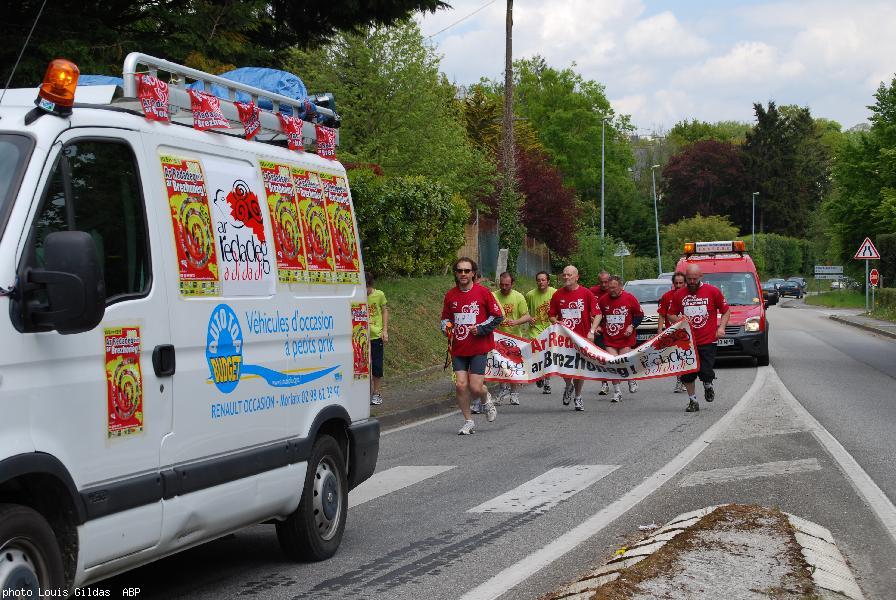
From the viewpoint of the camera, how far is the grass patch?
235 ft

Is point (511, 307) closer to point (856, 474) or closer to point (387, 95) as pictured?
point (856, 474)

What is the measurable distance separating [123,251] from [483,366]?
895 centimetres

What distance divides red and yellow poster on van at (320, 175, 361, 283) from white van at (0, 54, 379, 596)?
28mm

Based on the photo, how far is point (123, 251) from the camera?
5680mm

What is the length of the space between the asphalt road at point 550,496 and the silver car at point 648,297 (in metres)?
7.79

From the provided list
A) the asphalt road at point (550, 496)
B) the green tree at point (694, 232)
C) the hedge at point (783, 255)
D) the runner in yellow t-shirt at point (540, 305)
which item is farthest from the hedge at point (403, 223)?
the hedge at point (783, 255)

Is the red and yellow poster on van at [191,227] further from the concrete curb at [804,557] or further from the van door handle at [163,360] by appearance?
the concrete curb at [804,557]

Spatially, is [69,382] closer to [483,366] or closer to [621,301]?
[483,366]

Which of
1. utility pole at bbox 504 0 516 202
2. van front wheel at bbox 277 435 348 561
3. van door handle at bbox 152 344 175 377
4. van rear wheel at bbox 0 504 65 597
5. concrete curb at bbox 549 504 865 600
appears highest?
utility pole at bbox 504 0 516 202

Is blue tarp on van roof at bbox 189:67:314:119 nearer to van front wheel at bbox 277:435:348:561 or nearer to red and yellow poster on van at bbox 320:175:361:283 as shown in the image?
red and yellow poster on van at bbox 320:175:361:283

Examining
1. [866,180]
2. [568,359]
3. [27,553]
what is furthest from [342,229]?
[866,180]

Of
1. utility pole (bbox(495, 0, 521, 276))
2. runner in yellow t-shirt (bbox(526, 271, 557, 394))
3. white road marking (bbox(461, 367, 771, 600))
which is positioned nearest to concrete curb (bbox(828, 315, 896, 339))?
utility pole (bbox(495, 0, 521, 276))

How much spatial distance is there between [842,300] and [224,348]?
237 feet

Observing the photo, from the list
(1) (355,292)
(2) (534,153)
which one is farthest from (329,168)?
(2) (534,153)
